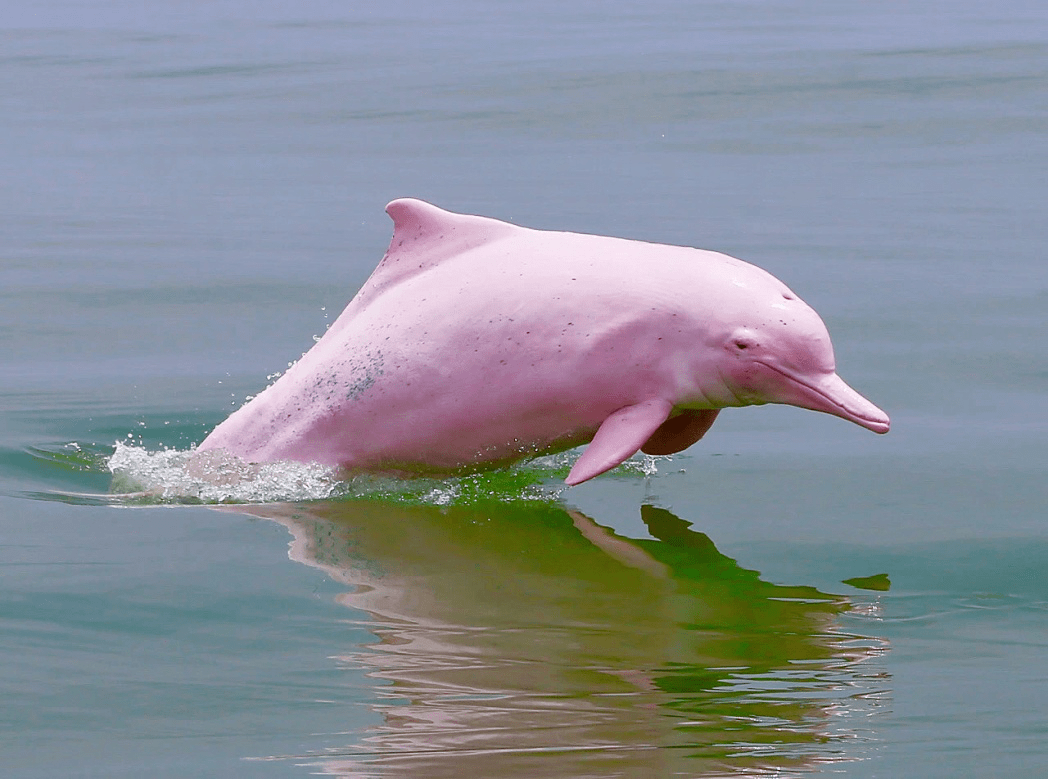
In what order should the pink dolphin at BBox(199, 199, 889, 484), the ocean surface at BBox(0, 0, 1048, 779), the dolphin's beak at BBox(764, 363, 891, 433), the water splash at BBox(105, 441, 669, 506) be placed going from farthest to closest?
the water splash at BBox(105, 441, 669, 506) → the pink dolphin at BBox(199, 199, 889, 484) → the dolphin's beak at BBox(764, 363, 891, 433) → the ocean surface at BBox(0, 0, 1048, 779)

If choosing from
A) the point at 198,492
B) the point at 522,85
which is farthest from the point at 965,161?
the point at 198,492

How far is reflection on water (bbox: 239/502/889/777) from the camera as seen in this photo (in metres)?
→ 5.99

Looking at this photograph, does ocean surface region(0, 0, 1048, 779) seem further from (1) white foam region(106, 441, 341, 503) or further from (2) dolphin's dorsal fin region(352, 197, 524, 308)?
(2) dolphin's dorsal fin region(352, 197, 524, 308)

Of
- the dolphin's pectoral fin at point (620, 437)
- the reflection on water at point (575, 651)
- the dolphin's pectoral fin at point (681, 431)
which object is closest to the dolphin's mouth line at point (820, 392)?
the dolphin's pectoral fin at point (620, 437)

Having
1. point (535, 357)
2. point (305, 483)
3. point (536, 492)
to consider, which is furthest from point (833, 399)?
point (305, 483)

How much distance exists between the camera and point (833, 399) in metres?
8.48

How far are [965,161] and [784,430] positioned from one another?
8315mm

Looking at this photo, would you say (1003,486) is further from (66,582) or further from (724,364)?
(66,582)

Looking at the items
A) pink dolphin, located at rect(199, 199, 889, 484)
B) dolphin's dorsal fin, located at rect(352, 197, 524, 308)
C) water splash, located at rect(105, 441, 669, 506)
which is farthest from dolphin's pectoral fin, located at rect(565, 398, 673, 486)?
dolphin's dorsal fin, located at rect(352, 197, 524, 308)

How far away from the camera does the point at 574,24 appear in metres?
31.0

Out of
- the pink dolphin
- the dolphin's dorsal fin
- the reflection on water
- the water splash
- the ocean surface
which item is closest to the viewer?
the reflection on water

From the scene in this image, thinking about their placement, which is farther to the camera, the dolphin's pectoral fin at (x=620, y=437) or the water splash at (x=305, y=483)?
the water splash at (x=305, y=483)

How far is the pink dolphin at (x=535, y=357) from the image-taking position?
28.1 feet

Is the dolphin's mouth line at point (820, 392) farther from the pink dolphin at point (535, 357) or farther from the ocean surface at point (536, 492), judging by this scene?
the ocean surface at point (536, 492)
